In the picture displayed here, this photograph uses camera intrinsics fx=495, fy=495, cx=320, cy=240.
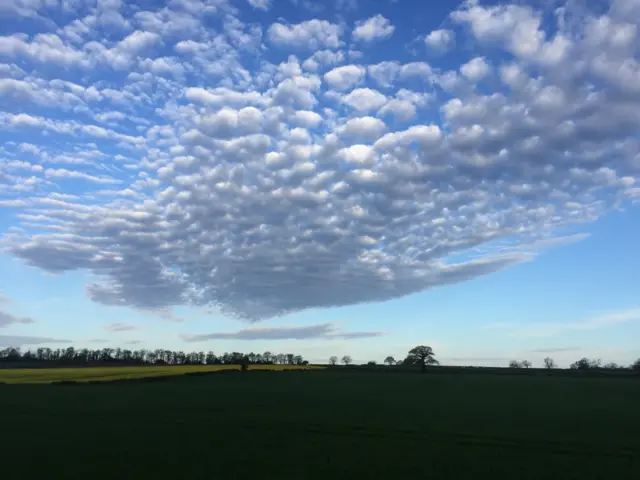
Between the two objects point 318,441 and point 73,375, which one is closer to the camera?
point 318,441

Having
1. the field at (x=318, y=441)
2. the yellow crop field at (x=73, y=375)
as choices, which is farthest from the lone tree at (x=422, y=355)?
the field at (x=318, y=441)

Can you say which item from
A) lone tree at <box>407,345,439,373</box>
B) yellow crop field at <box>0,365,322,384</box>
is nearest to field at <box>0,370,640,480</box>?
yellow crop field at <box>0,365,322,384</box>

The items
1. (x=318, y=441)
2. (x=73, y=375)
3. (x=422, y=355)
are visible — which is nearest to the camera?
(x=318, y=441)

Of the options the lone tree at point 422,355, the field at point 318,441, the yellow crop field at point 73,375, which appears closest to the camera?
the field at point 318,441

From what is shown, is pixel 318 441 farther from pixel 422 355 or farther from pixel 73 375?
pixel 422 355

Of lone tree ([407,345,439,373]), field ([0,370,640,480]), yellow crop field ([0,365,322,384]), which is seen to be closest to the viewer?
field ([0,370,640,480])

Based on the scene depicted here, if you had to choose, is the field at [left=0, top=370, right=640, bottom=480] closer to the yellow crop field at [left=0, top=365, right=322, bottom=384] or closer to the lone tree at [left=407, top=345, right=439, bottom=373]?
the yellow crop field at [left=0, top=365, right=322, bottom=384]

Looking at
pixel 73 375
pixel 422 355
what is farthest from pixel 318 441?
pixel 422 355

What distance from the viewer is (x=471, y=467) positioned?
23.7 m

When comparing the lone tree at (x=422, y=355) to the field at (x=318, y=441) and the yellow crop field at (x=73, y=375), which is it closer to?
the yellow crop field at (x=73, y=375)

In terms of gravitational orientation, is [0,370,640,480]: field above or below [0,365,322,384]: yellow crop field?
below

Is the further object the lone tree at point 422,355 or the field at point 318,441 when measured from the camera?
the lone tree at point 422,355

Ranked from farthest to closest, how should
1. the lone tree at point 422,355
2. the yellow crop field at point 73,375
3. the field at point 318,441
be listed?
the lone tree at point 422,355, the yellow crop field at point 73,375, the field at point 318,441

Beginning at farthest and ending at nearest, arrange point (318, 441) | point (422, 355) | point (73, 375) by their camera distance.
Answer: point (422, 355) → point (73, 375) → point (318, 441)
